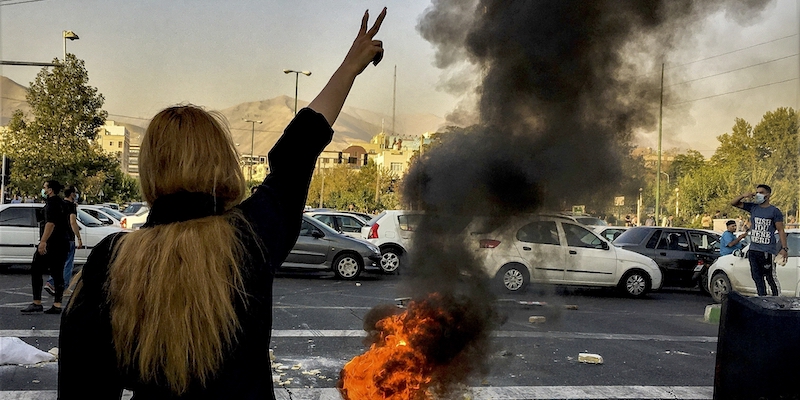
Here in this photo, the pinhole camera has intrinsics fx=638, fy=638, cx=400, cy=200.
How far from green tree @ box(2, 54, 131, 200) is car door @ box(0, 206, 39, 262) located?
1211cm

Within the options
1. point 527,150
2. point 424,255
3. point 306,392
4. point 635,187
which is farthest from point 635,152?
point 306,392

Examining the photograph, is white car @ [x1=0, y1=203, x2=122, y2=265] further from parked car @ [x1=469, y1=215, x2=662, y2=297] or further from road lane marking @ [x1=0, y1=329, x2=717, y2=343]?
parked car @ [x1=469, y1=215, x2=662, y2=297]

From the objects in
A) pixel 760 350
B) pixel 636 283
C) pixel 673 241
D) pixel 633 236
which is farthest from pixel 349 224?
pixel 760 350

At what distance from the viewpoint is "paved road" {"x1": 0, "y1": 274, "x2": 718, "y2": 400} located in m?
5.72

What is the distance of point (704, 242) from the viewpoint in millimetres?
14617

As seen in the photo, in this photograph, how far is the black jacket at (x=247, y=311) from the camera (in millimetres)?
1418

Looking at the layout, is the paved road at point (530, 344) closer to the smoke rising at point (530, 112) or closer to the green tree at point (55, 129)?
the smoke rising at point (530, 112)

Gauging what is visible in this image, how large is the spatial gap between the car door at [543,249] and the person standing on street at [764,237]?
2.91 metres

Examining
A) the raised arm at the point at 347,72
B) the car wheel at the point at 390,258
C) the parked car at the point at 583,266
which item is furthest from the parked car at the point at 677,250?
the raised arm at the point at 347,72

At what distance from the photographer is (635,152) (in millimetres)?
6066

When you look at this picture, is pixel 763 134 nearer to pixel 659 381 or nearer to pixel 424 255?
pixel 659 381

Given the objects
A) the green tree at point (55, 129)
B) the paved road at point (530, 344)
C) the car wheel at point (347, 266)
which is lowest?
the paved road at point (530, 344)

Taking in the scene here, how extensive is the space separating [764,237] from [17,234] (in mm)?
13739

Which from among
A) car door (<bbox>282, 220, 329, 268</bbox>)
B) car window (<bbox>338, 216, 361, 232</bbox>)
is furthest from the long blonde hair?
car window (<bbox>338, 216, 361, 232</bbox>)
